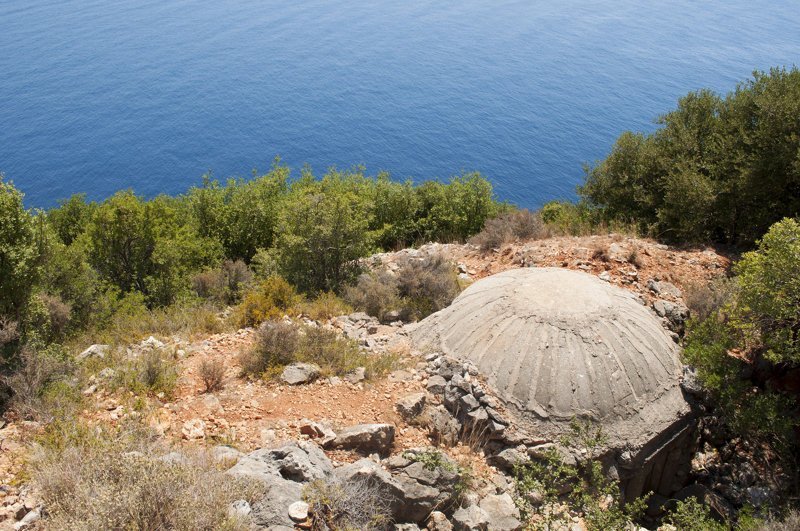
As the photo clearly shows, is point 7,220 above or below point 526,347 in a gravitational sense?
above

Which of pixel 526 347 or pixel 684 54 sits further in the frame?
pixel 684 54

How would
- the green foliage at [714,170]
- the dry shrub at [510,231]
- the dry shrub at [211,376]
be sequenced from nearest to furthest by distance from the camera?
the dry shrub at [211,376], the green foliage at [714,170], the dry shrub at [510,231]

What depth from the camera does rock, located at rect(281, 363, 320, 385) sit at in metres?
11.8

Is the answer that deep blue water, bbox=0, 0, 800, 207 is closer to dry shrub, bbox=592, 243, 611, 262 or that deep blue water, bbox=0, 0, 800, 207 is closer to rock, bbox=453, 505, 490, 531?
dry shrub, bbox=592, 243, 611, 262

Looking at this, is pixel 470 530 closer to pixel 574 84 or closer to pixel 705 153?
pixel 705 153

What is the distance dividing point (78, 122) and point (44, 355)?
164 feet

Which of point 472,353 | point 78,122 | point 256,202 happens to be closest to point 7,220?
point 472,353

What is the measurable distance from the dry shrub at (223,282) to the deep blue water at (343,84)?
27.3m

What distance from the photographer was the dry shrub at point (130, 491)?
661 cm

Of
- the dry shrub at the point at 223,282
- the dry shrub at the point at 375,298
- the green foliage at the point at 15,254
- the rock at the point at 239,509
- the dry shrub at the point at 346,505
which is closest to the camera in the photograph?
the rock at the point at 239,509

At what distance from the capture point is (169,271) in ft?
71.5

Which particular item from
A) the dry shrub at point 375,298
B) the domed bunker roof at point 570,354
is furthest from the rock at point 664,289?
the dry shrub at point 375,298

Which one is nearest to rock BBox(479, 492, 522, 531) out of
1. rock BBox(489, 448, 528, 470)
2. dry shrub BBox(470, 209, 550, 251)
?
rock BBox(489, 448, 528, 470)

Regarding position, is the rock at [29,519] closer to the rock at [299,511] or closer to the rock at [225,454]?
the rock at [225,454]
